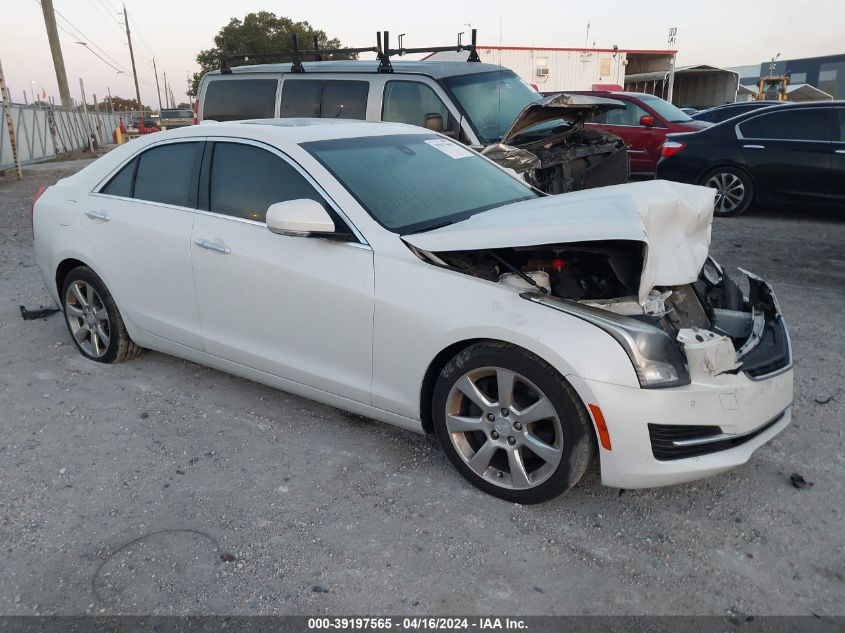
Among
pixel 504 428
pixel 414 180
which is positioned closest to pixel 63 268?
pixel 414 180

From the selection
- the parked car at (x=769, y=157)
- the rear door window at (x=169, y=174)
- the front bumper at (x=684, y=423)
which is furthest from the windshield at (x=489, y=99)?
the front bumper at (x=684, y=423)

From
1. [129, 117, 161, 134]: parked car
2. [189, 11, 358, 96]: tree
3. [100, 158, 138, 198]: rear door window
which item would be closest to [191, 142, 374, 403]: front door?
[100, 158, 138, 198]: rear door window

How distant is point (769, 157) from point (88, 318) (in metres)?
8.40

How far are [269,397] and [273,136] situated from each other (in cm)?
155

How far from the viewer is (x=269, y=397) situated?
4238 mm

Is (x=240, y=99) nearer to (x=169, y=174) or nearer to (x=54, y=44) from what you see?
(x=169, y=174)

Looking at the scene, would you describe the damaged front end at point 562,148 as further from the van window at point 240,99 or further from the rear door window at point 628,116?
the rear door window at point 628,116

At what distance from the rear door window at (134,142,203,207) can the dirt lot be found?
121 cm

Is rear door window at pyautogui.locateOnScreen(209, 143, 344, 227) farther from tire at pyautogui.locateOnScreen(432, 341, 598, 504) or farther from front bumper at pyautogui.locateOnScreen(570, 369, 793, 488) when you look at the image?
front bumper at pyautogui.locateOnScreen(570, 369, 793, 488)

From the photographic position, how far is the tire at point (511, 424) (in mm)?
2805

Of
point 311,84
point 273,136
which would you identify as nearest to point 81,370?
point 273,136

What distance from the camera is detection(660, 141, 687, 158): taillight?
9789 millimetres

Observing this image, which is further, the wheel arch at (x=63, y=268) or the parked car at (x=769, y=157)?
the parked car at (x=769, y=157)

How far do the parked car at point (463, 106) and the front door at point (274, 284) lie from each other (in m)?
3.17
